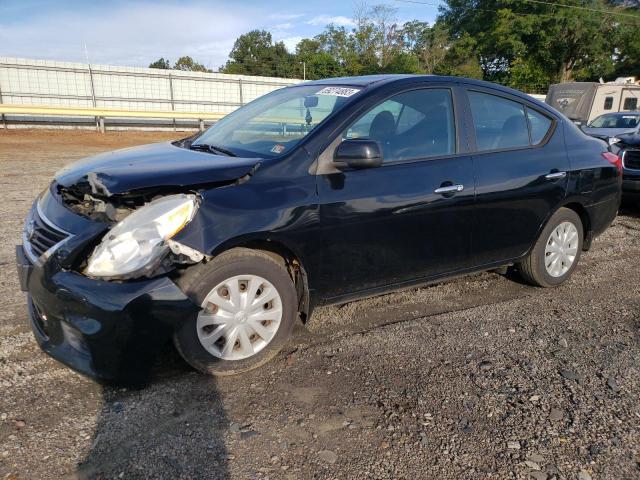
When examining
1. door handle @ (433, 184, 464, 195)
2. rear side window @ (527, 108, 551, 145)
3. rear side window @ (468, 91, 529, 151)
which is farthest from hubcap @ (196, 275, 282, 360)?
rear side window @ (527, 108, 551, 145)

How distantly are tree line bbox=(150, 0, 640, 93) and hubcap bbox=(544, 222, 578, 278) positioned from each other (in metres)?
38.1

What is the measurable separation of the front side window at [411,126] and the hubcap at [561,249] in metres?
1.49

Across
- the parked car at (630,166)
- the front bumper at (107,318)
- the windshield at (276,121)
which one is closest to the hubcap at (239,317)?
the front bumper at (107,318)

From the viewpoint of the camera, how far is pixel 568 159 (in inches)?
175

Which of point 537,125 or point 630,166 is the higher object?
point 537,125

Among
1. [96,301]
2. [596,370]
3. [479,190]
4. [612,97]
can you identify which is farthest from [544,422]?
[612,97]

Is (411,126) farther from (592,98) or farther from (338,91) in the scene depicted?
(592,98)

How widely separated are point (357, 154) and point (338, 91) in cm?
83

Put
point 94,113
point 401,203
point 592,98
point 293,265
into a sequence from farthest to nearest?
point 592,98 < point 94,113 < point 401,203 < point 293,265

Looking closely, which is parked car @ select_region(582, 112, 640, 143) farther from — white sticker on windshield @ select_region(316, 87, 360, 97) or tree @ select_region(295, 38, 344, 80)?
Result: tree @ select_region(295, 38, 344, 80)

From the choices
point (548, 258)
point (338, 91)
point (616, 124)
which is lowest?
point (548, 258)

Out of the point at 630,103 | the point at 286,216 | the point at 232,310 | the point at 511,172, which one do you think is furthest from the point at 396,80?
the point at 630,103

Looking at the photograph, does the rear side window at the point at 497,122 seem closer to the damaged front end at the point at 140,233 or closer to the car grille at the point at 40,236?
the damaged front end at the point at 140,233

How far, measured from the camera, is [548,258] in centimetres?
455
